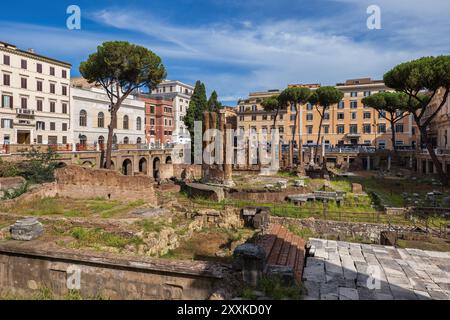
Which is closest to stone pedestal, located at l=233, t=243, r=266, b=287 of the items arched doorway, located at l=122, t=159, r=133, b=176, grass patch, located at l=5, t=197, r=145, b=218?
grass patch, located at l=5, t=197, r=145, b=218

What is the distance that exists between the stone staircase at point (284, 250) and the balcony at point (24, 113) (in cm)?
3318

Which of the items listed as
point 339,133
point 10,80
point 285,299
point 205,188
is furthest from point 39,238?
point 339,133

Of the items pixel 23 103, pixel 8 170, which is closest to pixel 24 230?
Answer: pixel 8 170

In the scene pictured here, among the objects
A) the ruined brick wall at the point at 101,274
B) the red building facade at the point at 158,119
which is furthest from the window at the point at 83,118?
the ruined brick wall at the point at 101,274

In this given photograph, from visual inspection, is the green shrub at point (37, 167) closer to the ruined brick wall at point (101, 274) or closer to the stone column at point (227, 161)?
the stone column at point (227, 161)

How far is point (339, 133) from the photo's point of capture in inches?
2435

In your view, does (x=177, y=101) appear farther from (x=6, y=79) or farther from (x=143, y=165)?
(x=6, y=79)

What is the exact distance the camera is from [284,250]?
33.2 feet

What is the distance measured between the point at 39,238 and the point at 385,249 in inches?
443

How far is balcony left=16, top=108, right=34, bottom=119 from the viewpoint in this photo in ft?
111

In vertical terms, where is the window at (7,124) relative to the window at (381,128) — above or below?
below

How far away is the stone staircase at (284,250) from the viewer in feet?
28.8

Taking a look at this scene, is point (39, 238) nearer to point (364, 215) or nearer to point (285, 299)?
point (285, 299)

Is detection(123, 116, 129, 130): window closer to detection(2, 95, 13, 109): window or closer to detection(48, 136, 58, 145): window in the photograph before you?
detection(48, 136, 58, 145): window
